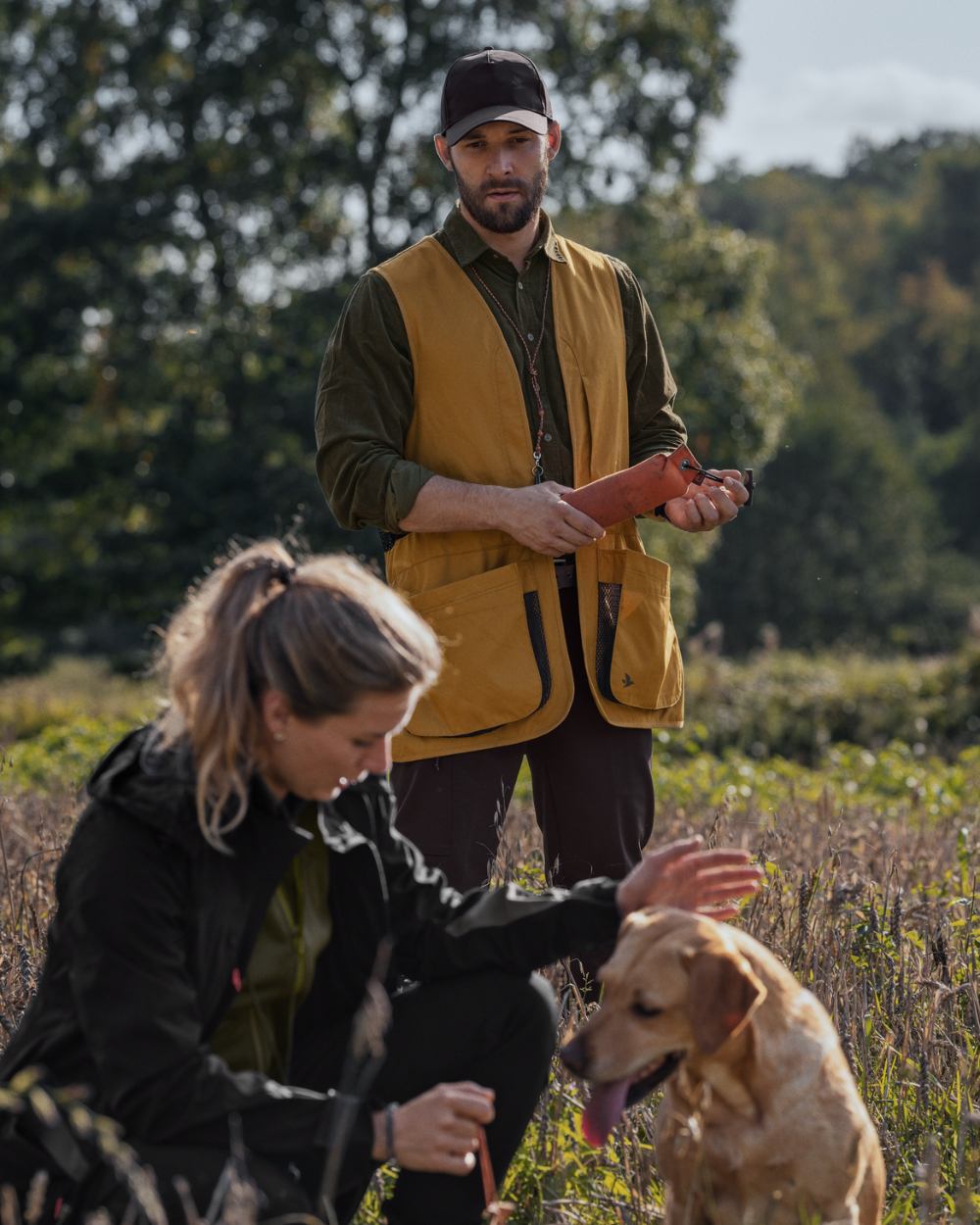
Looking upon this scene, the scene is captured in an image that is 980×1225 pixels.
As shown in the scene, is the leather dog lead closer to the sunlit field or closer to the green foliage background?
the sunlit field

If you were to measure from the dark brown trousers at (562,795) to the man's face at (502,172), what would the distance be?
38.9 inches

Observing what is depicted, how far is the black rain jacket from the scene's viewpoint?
278 centimetres

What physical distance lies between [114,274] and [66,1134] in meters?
22.2

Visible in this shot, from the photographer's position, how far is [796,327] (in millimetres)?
60938

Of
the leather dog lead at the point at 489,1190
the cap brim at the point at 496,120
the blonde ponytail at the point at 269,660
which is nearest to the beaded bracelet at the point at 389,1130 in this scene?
the leather dog lead at the point at 489,1190

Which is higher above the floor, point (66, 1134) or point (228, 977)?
point (228, 977)

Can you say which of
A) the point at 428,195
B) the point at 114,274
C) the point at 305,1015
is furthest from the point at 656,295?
the point at 305,1015

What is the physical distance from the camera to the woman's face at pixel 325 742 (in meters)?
2.91

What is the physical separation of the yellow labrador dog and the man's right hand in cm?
118

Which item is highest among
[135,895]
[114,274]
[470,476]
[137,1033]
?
[114,274]

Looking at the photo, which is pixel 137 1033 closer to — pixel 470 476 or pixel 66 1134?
pixel 66 1134

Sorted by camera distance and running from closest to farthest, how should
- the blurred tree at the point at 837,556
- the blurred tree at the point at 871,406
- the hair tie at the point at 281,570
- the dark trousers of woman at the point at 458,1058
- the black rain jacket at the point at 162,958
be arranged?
1. the black rain jacket at the point at 162,958
2. the hair tie at the point at 281,570
3. the dark trousers of woman at the point at 458,1058
4. the blurred tree at the point at 837,556
5. the blurred tree at the point at 871,406

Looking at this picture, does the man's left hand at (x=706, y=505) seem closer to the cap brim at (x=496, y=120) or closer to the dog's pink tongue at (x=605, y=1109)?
the cap brim at (x=496, y=120)

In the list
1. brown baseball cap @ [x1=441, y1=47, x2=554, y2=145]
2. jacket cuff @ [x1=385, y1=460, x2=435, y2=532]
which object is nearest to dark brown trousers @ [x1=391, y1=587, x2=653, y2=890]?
jacket cuff @ [x1=385, y1=460, x2=435, y2=532]
